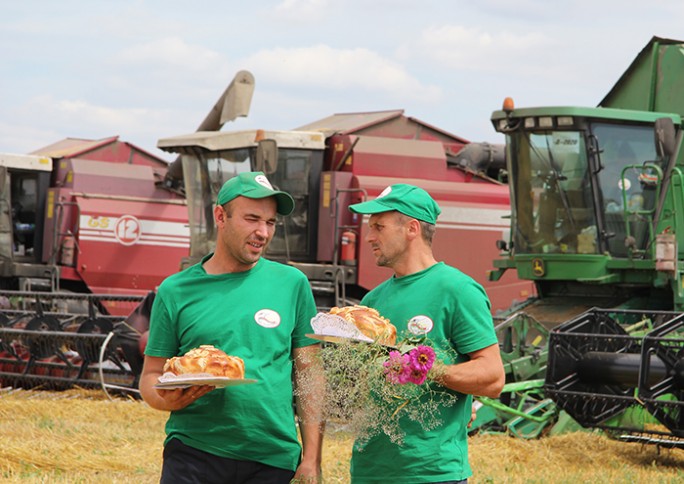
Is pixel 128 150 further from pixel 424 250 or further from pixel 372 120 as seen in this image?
pixel 424 250

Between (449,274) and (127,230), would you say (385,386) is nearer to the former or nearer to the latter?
(449,274)

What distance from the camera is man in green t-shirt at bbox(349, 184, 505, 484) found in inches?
120

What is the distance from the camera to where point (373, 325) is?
304cm

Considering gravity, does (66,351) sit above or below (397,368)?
below

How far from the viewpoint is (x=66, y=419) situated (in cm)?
864

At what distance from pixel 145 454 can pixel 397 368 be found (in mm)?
4398

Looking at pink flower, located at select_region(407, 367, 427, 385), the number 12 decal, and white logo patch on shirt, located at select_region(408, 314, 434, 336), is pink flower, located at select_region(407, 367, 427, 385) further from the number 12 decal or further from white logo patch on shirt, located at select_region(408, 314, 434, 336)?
the number 12 decal

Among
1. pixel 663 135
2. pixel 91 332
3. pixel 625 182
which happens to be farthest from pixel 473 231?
pixel 91 332

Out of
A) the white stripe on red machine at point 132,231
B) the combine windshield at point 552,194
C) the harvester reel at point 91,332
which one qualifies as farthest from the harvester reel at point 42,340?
the white stripe on red machine at point 132,231

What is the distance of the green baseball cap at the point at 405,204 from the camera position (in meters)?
3.26

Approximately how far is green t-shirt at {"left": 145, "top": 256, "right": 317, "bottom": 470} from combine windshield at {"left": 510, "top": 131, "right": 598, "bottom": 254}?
736cm

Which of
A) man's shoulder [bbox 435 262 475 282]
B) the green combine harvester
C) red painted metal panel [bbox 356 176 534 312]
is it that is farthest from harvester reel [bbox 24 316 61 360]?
man's shoulder [bbox 435 262 475 282]

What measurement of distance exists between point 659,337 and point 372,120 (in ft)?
24.4

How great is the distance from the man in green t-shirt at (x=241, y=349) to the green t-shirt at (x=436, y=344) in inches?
7.8
